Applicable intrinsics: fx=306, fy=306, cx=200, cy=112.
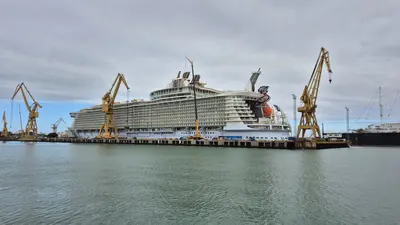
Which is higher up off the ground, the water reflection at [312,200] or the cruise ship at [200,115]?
the cruise ship at [200,115]

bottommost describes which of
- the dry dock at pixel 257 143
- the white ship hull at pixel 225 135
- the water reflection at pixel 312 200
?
the water reflection at pixel 312 200

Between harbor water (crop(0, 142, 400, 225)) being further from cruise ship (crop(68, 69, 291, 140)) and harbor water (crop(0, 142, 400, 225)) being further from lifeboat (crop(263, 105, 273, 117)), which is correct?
lifeboat (crop(263, 105, 273, 117))

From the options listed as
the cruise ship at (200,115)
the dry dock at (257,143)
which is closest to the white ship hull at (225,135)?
the cruise ship at (200,115)

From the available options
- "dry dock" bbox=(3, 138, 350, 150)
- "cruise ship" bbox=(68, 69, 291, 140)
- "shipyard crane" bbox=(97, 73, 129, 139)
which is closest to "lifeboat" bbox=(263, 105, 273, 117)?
"cruise ship" bbox=(68, 69, 291, 140)

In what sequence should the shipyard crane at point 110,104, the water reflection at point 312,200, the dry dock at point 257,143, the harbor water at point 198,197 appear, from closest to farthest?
the harbor water at point 198,197 → the water reflection at point 312,200 → the dry dock at point 257,143 → the shipyard crane at point 110,104

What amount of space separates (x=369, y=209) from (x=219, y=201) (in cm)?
711

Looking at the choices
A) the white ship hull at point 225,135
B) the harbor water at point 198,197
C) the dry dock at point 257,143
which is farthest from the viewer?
the white ship hull at point 225,135

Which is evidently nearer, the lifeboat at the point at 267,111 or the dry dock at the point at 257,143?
the dry dock at the point at 257,143

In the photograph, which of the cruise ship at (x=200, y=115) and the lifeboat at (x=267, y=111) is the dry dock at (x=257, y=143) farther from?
the lifeboat at (x=267, y=111)

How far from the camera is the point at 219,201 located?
15656 mm

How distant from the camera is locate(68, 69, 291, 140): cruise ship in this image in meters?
67.8

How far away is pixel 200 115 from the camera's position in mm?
77812

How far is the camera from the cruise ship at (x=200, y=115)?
222 ft

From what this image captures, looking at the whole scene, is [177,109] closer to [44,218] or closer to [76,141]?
[76,141]
